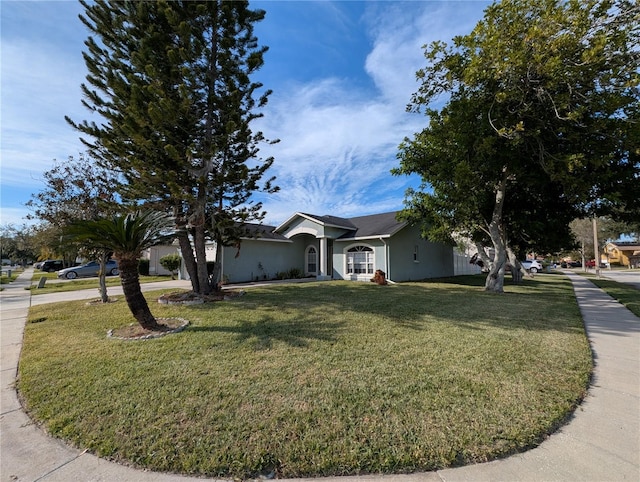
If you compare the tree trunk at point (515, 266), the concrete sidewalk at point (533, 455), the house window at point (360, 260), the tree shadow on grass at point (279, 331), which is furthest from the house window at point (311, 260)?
the concrete sidewalk at point (533, 455)

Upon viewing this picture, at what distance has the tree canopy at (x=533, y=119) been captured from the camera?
8656 mm

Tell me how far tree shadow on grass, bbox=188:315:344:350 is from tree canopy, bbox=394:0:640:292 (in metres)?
8.06

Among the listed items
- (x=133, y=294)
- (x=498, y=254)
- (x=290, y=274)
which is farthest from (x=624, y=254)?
(x=133, y=294)

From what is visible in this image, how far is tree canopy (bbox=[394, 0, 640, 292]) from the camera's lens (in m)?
8.66

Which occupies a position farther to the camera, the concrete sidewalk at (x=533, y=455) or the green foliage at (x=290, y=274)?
the green foliage at (x=290, y=274)

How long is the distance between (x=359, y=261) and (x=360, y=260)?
95 mm

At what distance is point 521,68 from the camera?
30.3 feet

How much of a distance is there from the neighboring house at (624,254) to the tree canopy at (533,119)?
5291 centimetres

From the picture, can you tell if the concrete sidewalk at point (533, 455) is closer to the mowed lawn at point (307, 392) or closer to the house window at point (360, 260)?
the mowed lawn at point (307, 392)

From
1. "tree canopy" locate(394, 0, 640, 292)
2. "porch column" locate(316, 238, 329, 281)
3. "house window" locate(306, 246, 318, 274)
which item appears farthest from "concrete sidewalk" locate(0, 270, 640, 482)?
"house window" locate(306, 246, 318, 274)

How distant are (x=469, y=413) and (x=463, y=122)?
10763 millimetres

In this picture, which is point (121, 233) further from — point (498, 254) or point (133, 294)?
point (498, 254)

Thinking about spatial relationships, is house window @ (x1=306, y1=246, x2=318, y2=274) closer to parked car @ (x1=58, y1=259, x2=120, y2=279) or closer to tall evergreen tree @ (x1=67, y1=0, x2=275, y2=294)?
tall evergreen tree @ (x1=67, y1=0, x2=275, y2=294)

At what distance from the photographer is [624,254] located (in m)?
55.7
